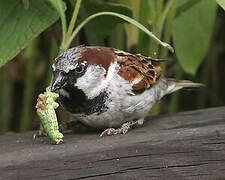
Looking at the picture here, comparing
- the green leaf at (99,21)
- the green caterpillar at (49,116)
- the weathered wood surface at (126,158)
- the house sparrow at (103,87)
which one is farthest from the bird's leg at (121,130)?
the green leaf at (99,21)

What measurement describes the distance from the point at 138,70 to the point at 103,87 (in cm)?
28

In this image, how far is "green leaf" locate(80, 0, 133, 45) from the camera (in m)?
3.27

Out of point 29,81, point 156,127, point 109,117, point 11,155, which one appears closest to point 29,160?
point 11,155

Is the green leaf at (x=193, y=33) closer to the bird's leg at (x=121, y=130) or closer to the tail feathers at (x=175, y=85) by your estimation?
the tail feathers at (x=175, y=85)

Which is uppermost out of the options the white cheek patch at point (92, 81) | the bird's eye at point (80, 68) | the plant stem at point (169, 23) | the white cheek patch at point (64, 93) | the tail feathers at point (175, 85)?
the plant stem at point (169, 23)

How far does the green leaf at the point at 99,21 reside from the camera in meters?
3.27

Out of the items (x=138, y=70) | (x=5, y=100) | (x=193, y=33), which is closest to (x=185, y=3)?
(x=193, y=33)

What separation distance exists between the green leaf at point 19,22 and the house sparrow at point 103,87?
0.25 m

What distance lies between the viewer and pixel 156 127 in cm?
302

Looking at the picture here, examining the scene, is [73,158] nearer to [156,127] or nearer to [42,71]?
[156,127]

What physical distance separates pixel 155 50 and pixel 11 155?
129cm

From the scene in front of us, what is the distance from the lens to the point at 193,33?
3.78 m

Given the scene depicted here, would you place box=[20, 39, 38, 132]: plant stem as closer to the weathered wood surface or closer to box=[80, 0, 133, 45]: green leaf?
box=[80, 0, 133, 45]: green leaf

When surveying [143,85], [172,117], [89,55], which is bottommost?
[172,117]
